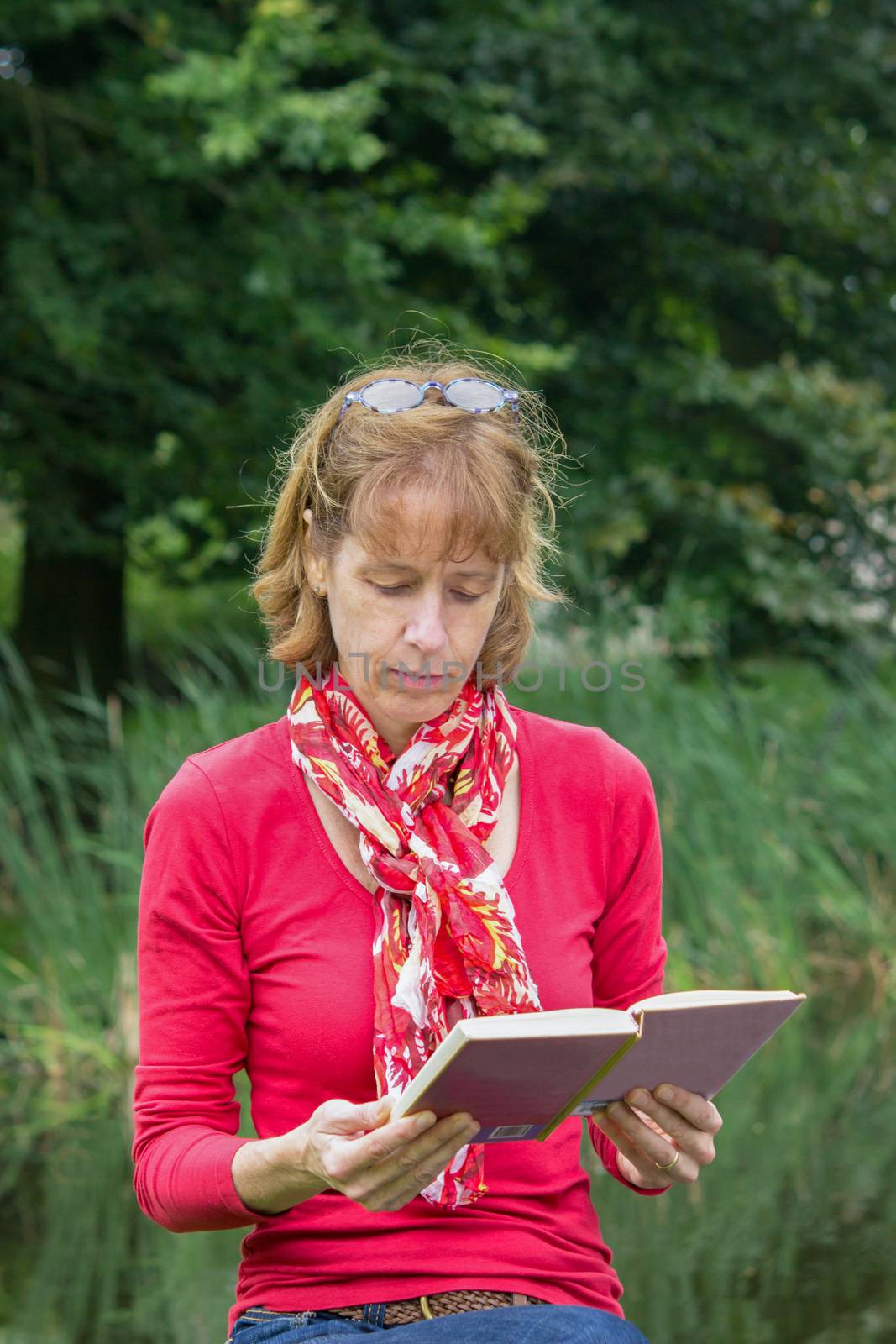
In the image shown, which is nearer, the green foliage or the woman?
the woman

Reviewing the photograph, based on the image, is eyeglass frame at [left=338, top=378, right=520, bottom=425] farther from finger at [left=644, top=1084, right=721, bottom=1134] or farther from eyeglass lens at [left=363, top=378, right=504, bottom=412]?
finger at [left=644, top=1084, right=721, bottom=1134]

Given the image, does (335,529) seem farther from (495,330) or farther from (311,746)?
(495,330)

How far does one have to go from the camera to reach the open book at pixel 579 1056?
1316 mm

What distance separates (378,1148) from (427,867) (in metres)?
0.38

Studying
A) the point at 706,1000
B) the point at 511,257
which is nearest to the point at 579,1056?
the point at 706,1000

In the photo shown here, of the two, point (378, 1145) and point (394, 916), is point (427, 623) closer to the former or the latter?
point (394, 916)

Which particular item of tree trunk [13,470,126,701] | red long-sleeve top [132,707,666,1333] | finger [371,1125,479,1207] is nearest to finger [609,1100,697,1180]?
red long-sleeve top [132,707,666,1333]

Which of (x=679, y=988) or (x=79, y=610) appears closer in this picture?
(x=679, y=988)

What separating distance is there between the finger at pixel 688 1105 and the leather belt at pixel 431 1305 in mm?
254

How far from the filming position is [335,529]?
183 centimetres

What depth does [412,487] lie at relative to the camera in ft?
5.83

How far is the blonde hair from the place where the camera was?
178 centimetres

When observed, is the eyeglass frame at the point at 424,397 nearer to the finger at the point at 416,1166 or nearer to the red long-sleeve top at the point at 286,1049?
the red long-sleeve top at the point at 286,1049

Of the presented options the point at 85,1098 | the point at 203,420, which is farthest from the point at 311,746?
the point at 203,420
